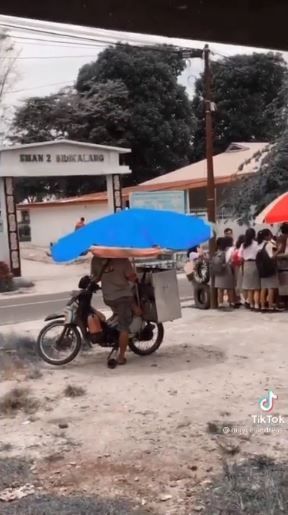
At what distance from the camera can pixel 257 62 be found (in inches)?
1465

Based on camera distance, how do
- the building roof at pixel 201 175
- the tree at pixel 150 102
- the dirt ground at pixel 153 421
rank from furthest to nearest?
the tree at pixel 150 102 < the building roof at pixel 201 175 < the dirt ground at pixel 153 421

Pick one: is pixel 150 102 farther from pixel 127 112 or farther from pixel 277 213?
pixel 277 213

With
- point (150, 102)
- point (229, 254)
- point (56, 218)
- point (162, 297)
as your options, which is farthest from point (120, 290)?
point (150, 102)

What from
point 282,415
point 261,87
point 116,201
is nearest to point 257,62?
point 261,87

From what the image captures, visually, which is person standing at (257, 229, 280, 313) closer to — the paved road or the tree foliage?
the paved road

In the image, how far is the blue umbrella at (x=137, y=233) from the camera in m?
7.93

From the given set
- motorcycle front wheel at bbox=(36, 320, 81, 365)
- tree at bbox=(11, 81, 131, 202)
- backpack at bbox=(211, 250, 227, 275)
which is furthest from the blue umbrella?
tree at bbox=(11, 81, 131, 202)

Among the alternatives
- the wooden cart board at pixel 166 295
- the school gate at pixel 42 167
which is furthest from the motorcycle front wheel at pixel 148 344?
the school gate at pixel 42 167

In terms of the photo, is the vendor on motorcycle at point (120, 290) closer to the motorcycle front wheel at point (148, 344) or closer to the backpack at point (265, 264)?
the motorcycle front wheel at point (148, 344)

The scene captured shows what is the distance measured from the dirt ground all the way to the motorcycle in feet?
0.64

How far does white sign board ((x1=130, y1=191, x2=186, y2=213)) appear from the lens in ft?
69.3

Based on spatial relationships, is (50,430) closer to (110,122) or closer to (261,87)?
(110,122)

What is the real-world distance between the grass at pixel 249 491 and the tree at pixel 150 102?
30.6 meters

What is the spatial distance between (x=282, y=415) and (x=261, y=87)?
34710 millimetres
